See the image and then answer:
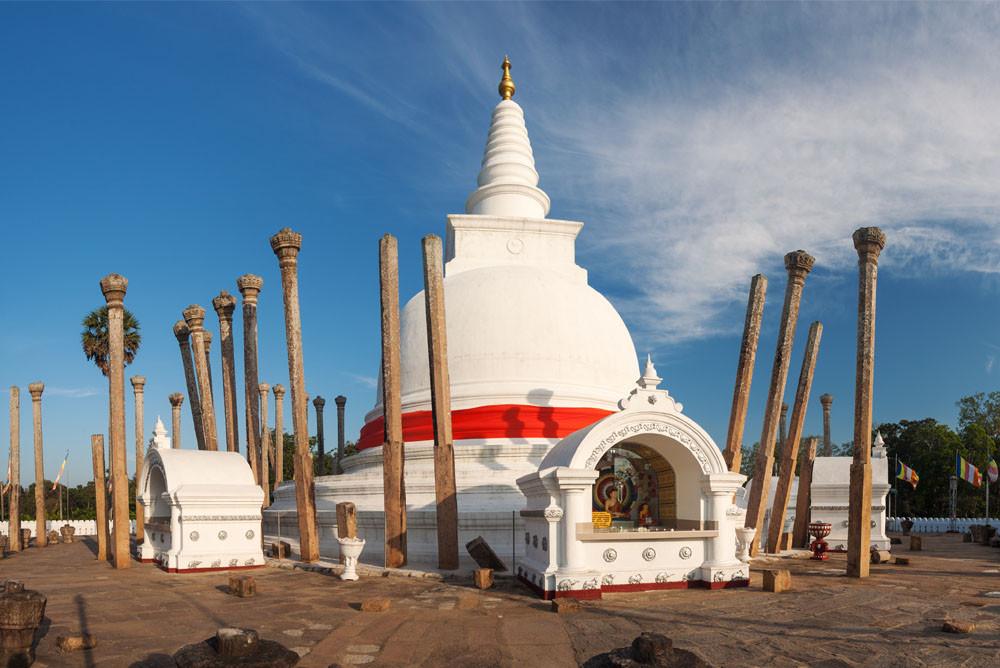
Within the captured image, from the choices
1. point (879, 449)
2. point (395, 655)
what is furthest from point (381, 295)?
point (879, 449)

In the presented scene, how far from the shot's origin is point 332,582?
1500 centimetres

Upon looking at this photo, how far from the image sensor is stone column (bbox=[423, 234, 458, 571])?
15930 millimetres

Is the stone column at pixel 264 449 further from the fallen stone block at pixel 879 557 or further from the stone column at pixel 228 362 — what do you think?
the fallen stone block at pixel 879 557

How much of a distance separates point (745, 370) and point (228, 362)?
1534cm

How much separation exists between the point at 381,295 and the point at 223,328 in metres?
8.58

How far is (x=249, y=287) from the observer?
22516 millimetres

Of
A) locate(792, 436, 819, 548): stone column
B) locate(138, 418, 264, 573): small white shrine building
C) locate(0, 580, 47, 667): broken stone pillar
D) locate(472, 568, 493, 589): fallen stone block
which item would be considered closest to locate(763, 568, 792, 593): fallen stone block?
locate(472, 568, 493, 589): fallen stone block

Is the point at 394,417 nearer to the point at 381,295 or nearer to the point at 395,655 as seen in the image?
the point at 381,295

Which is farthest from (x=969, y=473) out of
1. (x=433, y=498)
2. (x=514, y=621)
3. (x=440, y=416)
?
(x=514, y=621)

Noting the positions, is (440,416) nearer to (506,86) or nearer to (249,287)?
(249,287)

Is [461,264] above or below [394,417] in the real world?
above

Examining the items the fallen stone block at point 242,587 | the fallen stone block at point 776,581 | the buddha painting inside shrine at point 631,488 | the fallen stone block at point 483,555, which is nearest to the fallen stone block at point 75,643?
the fallen stone block at point 242,587

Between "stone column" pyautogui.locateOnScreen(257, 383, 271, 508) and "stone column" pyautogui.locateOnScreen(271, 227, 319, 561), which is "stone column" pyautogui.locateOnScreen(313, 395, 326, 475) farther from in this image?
"stone column" pyautogui.locateOnScreen(271, 227, 319, 561)

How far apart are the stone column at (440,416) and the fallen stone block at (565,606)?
14.7 ft
